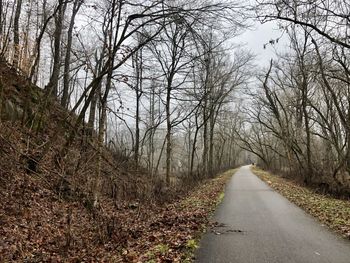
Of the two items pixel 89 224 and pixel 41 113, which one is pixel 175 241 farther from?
pixel 41 113

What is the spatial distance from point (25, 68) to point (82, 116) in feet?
8.07

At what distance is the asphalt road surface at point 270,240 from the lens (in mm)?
7148

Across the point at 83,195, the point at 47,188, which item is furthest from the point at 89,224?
the point at 47,188

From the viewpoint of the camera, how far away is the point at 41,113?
13875mm

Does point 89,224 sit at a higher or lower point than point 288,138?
lower

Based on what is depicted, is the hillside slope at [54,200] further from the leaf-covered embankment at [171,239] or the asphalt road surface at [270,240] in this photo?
the asphalt road surface at [270,240]

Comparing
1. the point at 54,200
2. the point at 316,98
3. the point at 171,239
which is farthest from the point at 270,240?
the point at 316,98

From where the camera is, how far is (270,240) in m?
8.68

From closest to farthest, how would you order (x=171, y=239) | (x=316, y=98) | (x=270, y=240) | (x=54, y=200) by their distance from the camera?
(x=171, y=239) → (x=270, y=240) → (x=54, y=200) → (x=316, y=98)

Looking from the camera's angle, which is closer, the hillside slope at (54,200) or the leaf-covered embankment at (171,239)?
the leaf-covered embankment at (171,239)

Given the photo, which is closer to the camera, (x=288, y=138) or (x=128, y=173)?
(x=128, y=173)

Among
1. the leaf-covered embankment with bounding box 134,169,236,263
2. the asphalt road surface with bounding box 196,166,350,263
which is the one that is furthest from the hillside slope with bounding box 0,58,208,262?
the asphalt road surface with bounding box 196,166,350,263

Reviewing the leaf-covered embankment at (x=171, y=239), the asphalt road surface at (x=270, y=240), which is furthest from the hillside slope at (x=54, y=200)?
the asphalt road surface at (x=270, y=240)

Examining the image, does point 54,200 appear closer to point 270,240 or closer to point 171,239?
point 171,239
